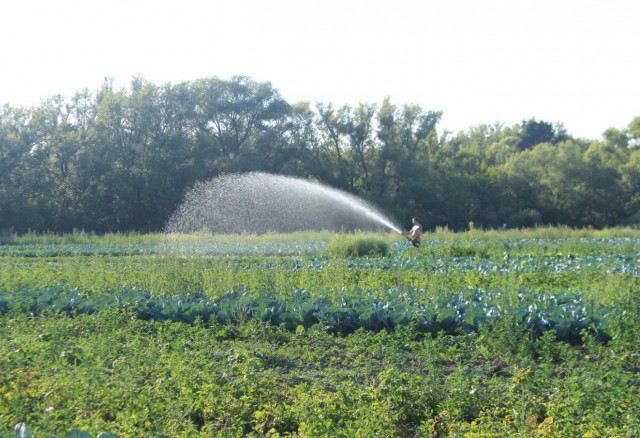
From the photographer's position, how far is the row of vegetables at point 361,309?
8.55 m

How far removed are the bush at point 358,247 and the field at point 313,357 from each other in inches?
309

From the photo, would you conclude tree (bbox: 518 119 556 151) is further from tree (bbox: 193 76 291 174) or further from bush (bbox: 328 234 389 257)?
bush (bbox: 328 234 389 257)

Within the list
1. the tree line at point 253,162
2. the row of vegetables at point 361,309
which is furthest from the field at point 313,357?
the tree line at point 253,162

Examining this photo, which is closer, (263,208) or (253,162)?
(263,208)

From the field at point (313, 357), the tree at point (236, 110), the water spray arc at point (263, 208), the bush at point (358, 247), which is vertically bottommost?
the field at point (313, 357)

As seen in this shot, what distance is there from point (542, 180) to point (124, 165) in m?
34.2

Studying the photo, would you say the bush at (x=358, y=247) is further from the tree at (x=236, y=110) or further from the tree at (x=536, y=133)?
the tree at (x=536, y=133)

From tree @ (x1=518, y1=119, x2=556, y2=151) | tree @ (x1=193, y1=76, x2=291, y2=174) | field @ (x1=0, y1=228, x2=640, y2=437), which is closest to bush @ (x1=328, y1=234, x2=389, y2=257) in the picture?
field @ (x1=0, y1=228, x2=640, y2=437)

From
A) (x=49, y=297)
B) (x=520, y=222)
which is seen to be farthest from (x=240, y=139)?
(x=49, y=297)

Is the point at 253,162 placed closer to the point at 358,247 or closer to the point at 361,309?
the point at 358,247

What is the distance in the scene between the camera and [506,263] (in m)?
17.2

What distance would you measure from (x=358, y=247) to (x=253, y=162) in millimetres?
29848

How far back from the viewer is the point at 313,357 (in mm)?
7746

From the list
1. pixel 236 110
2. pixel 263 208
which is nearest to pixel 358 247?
pixel 263 208
